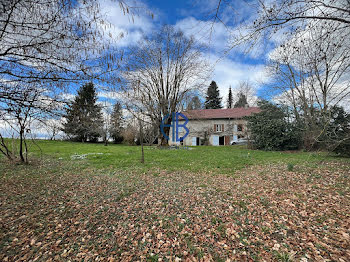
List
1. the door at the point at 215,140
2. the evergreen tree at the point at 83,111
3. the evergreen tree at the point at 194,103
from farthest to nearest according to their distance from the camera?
the door at the point at 215,140 → the evergreen tree at the point at 194,103 → the evergreen tree at the point at 83,111

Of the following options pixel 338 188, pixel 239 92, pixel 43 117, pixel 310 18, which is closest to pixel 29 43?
pixel 43 117

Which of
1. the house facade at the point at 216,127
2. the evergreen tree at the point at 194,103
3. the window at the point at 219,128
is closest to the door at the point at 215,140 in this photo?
the house facade at the point at 216,127

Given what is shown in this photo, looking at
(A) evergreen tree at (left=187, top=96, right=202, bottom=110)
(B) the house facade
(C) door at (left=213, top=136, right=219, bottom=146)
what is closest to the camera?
(A) evergreen tree at (left=187, top=96, right=202, bottom=110)

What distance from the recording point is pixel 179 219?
3.38 metres

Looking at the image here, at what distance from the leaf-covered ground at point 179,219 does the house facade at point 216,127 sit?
19751mm

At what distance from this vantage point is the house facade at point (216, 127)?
2497 cm

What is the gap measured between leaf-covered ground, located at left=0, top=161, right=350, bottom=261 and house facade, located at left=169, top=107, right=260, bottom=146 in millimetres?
19751

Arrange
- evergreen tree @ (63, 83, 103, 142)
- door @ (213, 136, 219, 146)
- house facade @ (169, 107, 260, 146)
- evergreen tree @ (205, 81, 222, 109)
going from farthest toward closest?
evergreen tree @ (205, 81, 222, 109)
door @ (213, 136, 219, 146)
house facade @ (169, 107, 260, 146)
evergreen tree @ (63, 83, 103, 142)

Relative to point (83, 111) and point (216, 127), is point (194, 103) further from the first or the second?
point (83, 111)

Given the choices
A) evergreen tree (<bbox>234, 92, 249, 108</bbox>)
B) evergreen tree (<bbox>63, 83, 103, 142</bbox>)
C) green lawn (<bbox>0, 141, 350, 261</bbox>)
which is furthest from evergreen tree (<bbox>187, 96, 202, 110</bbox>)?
evergreen tree (<bbox>234, 92, 249, 108</bbox>)

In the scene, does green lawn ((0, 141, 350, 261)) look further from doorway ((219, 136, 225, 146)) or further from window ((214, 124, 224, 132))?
window ((214, 124, 224, 132))

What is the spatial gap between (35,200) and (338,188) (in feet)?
27.0

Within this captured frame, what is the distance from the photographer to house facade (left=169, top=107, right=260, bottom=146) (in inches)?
983

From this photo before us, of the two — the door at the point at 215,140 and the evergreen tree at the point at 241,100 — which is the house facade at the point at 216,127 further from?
the evergreen tree at the point at 241,100
